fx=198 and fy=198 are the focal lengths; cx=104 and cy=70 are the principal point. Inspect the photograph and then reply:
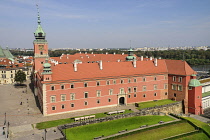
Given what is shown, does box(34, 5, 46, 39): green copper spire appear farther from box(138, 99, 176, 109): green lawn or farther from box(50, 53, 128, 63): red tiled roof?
box(138, 99, 176, 109): green lawn

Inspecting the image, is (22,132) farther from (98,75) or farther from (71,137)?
(98,75)

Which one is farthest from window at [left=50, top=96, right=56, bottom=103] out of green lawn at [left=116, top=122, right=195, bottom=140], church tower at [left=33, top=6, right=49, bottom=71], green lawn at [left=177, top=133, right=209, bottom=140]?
green lawn at [left=177, top=133, right=209, bottom=140]

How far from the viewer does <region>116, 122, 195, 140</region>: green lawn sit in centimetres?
3703

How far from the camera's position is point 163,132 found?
39438mm

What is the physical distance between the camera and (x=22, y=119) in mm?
43531

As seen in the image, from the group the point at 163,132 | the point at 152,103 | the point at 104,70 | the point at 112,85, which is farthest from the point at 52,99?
the point at 152,103

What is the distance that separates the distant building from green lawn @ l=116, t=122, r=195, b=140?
1490 centimetres

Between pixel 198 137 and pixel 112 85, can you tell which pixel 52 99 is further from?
pixel 198 137

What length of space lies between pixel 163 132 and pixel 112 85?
1894cm

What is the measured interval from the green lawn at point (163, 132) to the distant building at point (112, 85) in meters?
14.9

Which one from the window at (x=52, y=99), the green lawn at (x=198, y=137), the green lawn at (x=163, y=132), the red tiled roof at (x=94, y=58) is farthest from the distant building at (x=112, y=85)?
the red tiled roof at (x=94, y=58)

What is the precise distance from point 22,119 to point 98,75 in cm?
2082

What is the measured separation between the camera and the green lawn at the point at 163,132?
1458 inches

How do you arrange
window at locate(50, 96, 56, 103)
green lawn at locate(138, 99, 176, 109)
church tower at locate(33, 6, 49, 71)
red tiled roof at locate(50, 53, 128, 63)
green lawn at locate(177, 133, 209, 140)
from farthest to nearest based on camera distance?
1. red tiled roof at locate(50, 53, 128, 63)
2. church tower at locate(33, 6, 49, 71)
3. green lawn at locate(138, 99, 176, 109)
4. window at locate(50, 96, 56, 103)
5. green lawn at locate(177, 133, 209, 140)
